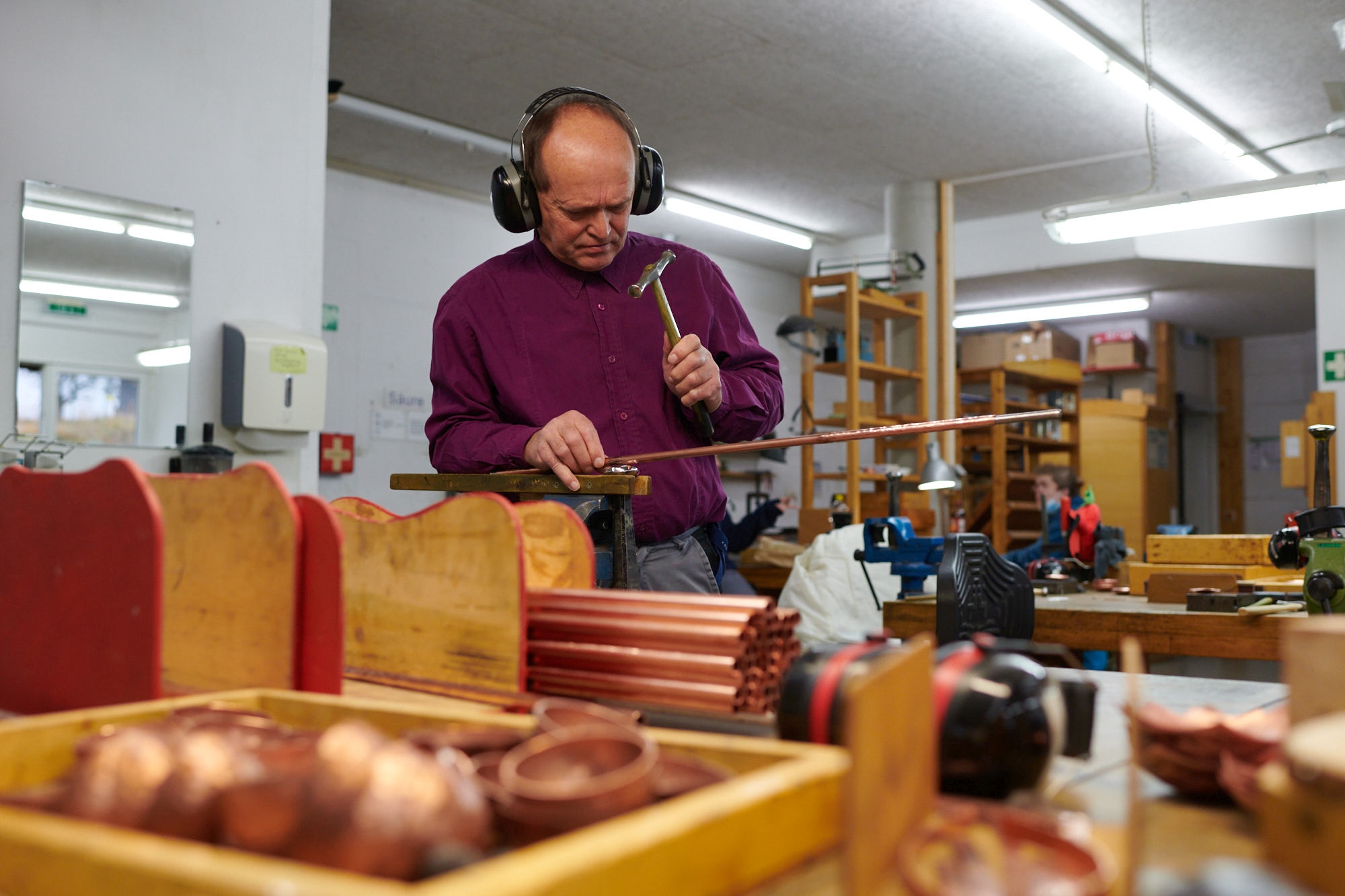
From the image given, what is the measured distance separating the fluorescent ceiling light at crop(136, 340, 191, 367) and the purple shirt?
2.17 metres

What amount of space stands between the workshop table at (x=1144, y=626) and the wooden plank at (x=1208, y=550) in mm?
385

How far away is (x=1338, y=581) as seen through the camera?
191cm

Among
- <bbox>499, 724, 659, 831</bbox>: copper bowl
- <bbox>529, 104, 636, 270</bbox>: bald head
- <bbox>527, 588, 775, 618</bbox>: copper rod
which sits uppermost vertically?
<bbox>529, 104, 636, 270</bbox>: bald head

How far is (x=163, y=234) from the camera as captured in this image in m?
3.61

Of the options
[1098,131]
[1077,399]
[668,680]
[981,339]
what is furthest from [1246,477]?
[668,680]

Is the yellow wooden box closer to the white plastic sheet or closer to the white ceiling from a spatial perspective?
the white plastic sheet

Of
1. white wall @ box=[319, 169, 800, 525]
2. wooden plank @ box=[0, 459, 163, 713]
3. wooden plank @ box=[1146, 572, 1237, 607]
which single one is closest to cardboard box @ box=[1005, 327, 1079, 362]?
white wall @ box=[319, 169, 800, 525]

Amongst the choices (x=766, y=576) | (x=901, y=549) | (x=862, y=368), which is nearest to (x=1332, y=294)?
(x=862, y=368)

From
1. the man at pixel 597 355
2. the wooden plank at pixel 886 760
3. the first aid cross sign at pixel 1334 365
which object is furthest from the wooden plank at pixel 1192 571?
the first aid cross sign at pixel 1334 365

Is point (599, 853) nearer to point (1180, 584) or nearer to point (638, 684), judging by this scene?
point (638, 684)

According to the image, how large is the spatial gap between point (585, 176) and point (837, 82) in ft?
14.3

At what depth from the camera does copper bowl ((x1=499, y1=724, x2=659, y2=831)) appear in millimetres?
546

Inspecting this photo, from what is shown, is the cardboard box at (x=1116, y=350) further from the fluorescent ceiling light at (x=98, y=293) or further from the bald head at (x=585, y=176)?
the bald head at (x=585, y=176)

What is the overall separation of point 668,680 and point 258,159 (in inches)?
139
